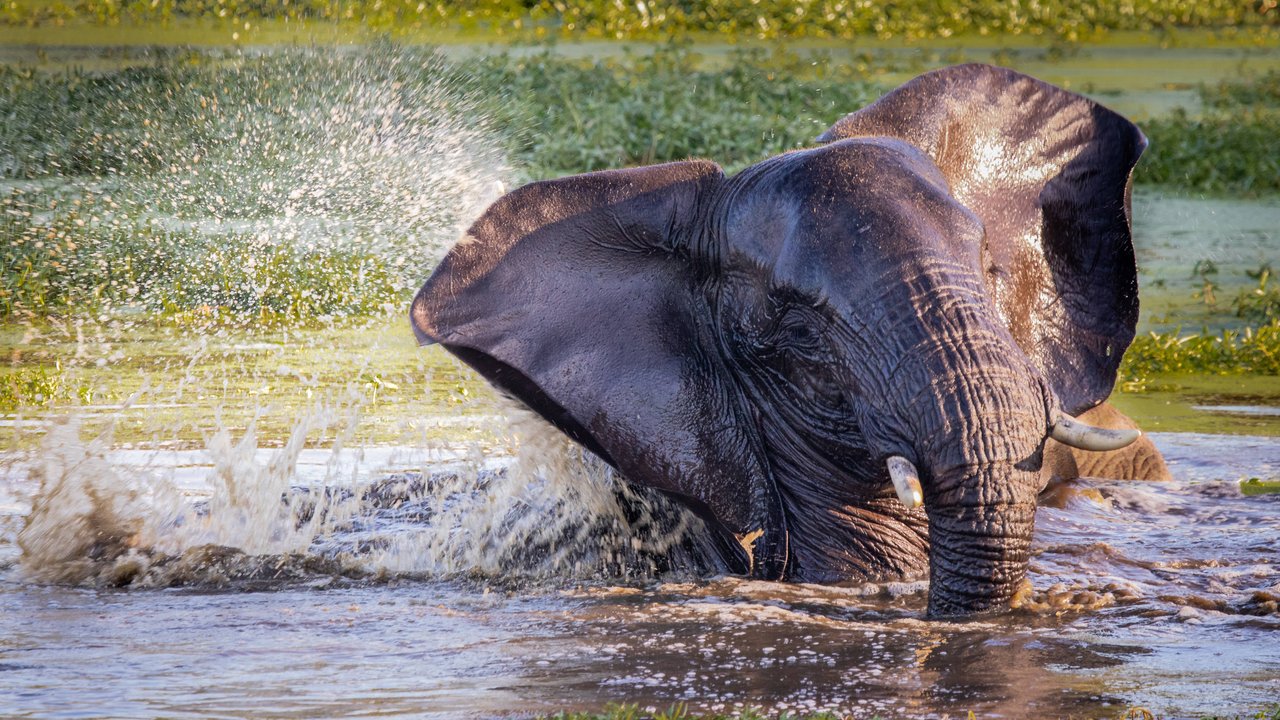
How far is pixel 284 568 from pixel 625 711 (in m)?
2.02

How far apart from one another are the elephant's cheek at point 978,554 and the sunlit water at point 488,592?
0.08 meters

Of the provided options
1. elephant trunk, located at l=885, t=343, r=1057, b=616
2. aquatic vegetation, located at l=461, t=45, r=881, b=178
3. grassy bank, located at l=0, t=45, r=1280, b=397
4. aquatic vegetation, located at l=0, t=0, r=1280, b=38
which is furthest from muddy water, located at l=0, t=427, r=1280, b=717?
aquatic vegetation, located at l=0, t=0, r=1280, b=38

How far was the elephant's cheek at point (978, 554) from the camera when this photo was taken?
14.4 feet

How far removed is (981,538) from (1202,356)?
209 inches

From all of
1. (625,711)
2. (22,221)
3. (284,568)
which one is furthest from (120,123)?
(625,711)

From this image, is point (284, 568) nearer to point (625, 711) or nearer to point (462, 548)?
point (462, 548)

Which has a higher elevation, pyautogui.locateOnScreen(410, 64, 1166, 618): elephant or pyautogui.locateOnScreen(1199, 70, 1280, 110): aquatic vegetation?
pyautogui.locateOnScreen(1199, 70, 1280, 110): aquatic vegetation

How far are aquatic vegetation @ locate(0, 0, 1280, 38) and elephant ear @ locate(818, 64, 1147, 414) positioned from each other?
12776 mm

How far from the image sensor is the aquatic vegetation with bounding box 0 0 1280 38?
18609 mm

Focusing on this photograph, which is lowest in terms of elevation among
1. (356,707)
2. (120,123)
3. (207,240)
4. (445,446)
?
(356,707)

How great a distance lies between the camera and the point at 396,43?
54.3 ft

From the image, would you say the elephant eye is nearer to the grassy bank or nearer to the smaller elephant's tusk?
the smaller elephant's tusk

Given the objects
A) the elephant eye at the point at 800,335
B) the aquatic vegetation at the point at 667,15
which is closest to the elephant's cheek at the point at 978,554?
the elephant eye at the point at 800,335

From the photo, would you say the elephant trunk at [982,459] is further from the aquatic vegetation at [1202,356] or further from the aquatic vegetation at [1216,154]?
the aquatic vegetation at [1216,154]
